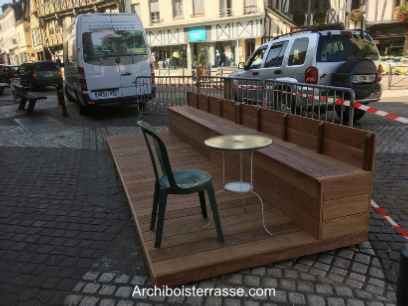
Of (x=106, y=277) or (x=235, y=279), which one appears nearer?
(x=235, y=279)

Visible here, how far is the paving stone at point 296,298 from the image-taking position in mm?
2883

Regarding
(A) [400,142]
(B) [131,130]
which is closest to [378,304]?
(A) [400,142]

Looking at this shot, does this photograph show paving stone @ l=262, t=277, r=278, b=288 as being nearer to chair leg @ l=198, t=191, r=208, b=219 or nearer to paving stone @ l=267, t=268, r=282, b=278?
paving stone @ l=267, t=268, r=282, b=278

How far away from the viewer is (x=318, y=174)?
3.38 meters

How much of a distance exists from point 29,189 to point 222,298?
388 cm

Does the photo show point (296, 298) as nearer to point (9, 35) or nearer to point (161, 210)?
point (161, 210)

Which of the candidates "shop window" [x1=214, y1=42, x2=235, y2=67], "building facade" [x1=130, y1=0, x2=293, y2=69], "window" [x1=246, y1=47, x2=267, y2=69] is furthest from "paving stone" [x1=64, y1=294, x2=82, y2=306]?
"shop window" [x1=214, y1=42, x2=235, y2=67]

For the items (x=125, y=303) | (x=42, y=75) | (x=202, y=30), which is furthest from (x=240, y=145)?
(x=202, y=30)

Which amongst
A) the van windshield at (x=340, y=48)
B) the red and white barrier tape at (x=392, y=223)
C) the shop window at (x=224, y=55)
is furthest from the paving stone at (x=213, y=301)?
the shop window at (x=224, y=55)

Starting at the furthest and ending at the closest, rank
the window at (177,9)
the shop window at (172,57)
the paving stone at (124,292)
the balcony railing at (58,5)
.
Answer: the balcony railing at (58,5) < the shop window at (172,57) < the window at (177,9) < the paving stone at (124,292)

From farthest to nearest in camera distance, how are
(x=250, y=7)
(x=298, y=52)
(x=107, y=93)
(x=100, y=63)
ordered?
(x=250, y=7), (x=107, y=93), (x=100, y=63), (x=298, y=52)

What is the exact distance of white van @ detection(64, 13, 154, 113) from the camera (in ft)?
35.9

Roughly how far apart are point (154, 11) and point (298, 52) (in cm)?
2845

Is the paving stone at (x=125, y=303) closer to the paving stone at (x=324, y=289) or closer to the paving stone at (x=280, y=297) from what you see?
the paving stone at (x=280, y=297)
